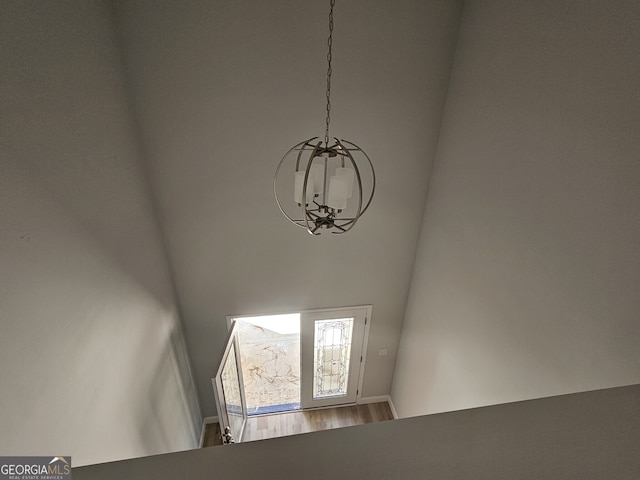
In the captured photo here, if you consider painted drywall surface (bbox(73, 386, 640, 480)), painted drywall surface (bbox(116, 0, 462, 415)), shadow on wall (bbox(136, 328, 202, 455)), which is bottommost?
A: painted drywall surface (bbox(73, 386, 640, 480))

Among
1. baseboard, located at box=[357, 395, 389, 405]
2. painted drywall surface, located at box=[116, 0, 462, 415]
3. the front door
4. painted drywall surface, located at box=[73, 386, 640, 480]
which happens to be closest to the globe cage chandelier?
painted drywall surface, located at box=[116, 0, 462, 415]

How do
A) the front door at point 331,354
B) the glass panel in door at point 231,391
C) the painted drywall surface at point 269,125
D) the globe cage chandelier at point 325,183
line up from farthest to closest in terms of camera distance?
the front door at point 331,354 → the glass panel in door at point 231,391 → the painted drywall surface at point 269,125 → the globe cage chandelier at point 325,183

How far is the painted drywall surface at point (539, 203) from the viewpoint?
1.34 m

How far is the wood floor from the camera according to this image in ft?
13.0

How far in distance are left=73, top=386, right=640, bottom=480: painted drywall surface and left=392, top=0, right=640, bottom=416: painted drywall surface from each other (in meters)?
0.90

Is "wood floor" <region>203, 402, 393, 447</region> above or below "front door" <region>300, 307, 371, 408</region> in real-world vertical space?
below

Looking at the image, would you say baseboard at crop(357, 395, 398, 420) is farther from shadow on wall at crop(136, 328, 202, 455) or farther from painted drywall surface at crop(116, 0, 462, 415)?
shadow on wall at crop(136, 328, 202, 455)

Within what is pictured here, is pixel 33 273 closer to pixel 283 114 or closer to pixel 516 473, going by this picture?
pixel 516 473

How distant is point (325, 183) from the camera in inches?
68.1

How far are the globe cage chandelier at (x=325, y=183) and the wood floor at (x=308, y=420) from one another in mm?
2580

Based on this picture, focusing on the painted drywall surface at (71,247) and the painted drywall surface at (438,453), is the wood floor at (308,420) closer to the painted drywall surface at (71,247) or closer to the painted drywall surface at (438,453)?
the painted drywall surface at (71,247)

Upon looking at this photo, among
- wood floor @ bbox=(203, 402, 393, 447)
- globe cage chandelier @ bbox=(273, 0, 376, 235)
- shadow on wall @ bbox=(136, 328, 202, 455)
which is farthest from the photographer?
wood floor @ bbox=(203, 402, 393, 447)

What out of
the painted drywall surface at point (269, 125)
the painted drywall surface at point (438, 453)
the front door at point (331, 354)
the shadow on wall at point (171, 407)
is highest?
the painted drywall surface at point (269, 125)

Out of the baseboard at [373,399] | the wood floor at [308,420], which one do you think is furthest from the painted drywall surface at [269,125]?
the baseboard at [373,399]
